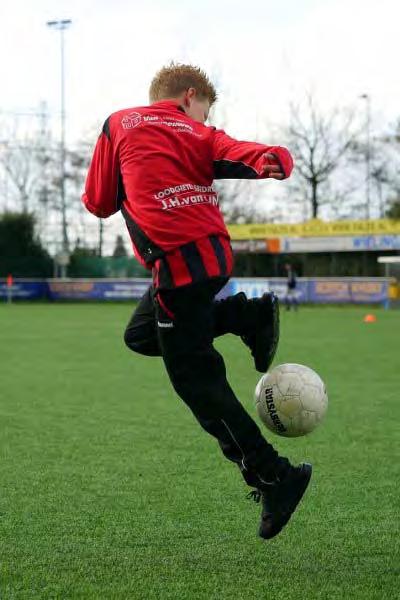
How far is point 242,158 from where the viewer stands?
12.6 ft

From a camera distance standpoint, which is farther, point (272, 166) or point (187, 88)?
point (187, 88)

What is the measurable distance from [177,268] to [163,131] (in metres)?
0.66

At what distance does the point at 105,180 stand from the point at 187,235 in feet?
1.77

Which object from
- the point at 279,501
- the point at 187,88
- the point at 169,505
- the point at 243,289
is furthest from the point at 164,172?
the point at 243,289

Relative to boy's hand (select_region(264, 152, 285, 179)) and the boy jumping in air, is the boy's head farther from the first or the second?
boy's hand (select_region(264, 152, 285, 179))

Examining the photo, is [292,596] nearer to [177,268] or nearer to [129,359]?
[177,268]

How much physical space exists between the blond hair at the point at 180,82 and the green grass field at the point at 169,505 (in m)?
2.15

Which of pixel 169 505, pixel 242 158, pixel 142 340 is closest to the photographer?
pixel 242 158

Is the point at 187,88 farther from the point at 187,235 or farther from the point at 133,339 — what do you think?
the point at 133,339

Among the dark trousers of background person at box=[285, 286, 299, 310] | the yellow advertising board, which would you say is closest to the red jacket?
the dark trousers of background person at box=[285, 286, 299, 310]

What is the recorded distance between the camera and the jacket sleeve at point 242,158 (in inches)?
147

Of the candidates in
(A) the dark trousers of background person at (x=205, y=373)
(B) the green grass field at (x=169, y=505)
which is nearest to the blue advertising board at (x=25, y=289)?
(B) the green grass field at (x=169, y=505)

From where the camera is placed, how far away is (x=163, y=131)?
4105 millimetres

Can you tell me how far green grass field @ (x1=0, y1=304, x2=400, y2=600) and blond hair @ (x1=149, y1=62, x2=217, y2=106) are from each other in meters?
2.15
